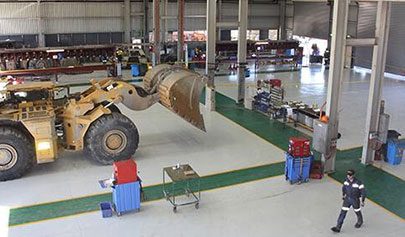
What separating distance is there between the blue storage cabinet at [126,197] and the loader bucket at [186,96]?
4426 millimetres

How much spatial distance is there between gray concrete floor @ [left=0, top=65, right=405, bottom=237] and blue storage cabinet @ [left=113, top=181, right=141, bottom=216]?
0.21 m

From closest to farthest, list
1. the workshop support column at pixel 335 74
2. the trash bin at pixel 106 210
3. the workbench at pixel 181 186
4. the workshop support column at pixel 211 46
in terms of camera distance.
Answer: the trash bin at pixel 106 210
the workbench at pixel 181 186
the workshop support column at pixel 335 74
the workshop support column at pixel 211 46

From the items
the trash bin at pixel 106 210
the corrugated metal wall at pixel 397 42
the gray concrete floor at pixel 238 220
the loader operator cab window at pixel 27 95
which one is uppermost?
the corrugated metal wall at pixel 397 42

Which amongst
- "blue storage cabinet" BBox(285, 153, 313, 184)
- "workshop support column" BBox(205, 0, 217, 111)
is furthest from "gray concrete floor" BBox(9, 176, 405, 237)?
"workshop support column" BBox(205, 0, 217, 111)

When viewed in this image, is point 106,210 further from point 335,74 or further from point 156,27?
point 156,27

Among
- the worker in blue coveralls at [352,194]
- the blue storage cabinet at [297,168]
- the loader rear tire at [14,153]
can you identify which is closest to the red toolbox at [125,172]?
the loader rear tire at [14,153]

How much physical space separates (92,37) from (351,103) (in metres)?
19.9

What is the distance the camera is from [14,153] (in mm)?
11805

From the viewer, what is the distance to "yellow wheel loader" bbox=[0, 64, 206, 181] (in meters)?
11.8

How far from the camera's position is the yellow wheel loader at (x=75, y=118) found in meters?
11.8

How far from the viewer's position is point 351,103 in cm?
2095

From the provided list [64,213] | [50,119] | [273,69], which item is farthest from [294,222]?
[273,69]

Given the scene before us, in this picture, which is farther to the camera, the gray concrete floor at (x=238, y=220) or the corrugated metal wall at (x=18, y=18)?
the corrugated metal wall at (x=18, y=18)

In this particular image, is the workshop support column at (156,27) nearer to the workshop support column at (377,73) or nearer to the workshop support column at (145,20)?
the workshop support column at (145,20)
